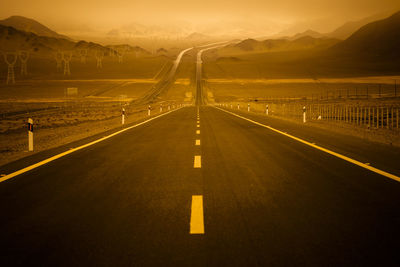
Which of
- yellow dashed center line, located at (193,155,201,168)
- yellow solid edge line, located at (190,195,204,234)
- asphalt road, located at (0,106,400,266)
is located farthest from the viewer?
yellow dashed center line, located at (193,155,201,168)

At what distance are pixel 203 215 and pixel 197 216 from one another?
0.31ft

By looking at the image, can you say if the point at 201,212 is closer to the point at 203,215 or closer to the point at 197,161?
the point at 203,215

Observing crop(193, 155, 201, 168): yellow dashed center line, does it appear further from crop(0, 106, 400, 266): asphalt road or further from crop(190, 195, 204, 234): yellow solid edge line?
crop(190, 195, 204, 234): yellow solid edge line

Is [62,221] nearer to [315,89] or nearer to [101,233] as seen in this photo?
[101,233]

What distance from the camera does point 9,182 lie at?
22.8 feet

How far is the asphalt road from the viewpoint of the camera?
3695 millimetres

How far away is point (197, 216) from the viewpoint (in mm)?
4855

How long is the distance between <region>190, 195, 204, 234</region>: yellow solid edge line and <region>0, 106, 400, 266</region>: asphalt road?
51mm

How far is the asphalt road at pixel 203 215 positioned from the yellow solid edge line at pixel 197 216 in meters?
0.05

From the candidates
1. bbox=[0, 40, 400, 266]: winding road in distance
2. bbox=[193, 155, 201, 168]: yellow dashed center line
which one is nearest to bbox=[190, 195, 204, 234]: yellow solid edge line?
bbox=[0, 40, 400, 266]: winding road in distance

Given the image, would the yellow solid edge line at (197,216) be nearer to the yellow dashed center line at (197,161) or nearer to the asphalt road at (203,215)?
the asphalt road at (203,215)

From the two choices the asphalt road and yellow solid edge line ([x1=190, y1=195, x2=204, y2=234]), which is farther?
yellow solid edge line ([x1=190, y1=195, x2=204, y2=234])

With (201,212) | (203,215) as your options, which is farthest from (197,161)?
(203,215)

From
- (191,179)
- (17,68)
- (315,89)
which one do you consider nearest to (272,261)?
(191,179)
